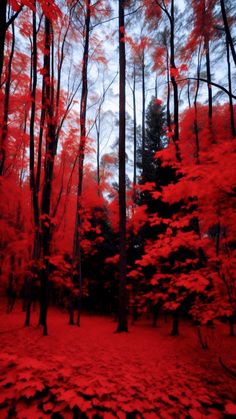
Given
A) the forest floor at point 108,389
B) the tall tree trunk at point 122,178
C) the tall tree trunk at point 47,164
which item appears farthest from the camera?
the tall tree trunk at point 122,178

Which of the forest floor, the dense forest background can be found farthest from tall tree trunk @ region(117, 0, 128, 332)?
the forest floor

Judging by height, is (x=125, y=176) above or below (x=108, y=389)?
above

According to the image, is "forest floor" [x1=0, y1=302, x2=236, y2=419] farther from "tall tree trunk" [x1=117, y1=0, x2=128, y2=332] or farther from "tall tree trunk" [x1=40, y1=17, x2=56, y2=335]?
"tall tree trunk" [x1=117, y1=0, x2=128, y2=332]

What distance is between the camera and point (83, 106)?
33.7 ft

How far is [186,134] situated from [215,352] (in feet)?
34.3

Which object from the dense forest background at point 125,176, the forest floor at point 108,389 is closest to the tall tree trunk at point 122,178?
the dense forest background at point 125,176

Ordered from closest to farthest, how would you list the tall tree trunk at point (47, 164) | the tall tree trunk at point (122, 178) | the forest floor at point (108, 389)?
the forest floor at point (108, 389) → the tall tree trunk at point (47, 164) → the tall tree trunk at point (122, 178)

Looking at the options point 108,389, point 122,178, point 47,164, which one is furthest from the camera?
point 122,178

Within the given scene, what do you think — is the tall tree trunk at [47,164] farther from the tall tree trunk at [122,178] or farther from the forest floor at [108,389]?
the forest floor at [108,389]

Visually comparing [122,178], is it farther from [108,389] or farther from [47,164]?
[108,389]

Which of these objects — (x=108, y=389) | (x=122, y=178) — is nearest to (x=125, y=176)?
(x=122, y=178)

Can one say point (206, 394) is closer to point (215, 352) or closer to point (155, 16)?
point (215, 352)

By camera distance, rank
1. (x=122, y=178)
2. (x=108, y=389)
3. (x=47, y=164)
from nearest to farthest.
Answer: (x=108, y=389) → (x=47, y=164) → (x=122, y=178)

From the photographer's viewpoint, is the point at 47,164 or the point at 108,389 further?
the point at 47,164
